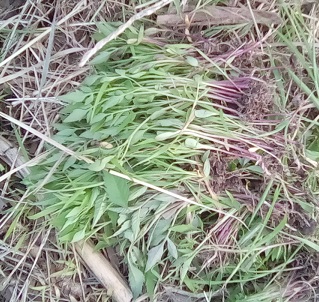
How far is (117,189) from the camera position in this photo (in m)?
1.03

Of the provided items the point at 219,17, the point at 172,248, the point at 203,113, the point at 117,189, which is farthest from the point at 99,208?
the point at 219,17

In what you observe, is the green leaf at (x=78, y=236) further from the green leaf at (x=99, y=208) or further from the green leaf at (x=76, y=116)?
the green leaf at (x=76, y=116)

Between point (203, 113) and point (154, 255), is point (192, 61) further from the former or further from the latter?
point (154, 255)

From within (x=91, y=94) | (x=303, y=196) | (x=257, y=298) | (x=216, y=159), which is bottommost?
(x=257, y=298)

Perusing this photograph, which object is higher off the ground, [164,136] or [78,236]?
[164,136]

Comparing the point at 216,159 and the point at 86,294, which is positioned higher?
the point at 216,159

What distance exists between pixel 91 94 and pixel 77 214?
233 millimetres

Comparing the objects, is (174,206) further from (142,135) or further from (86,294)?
(86,294)

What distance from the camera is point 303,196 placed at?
3.55 ft

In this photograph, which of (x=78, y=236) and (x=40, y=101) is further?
(x=40, y=101)

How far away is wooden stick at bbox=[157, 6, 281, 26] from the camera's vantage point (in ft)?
3.62

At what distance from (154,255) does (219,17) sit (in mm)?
497

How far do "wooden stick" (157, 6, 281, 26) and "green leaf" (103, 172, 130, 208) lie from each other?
334 mm

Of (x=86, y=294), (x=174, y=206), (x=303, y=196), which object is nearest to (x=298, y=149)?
(x=303, y=196)
